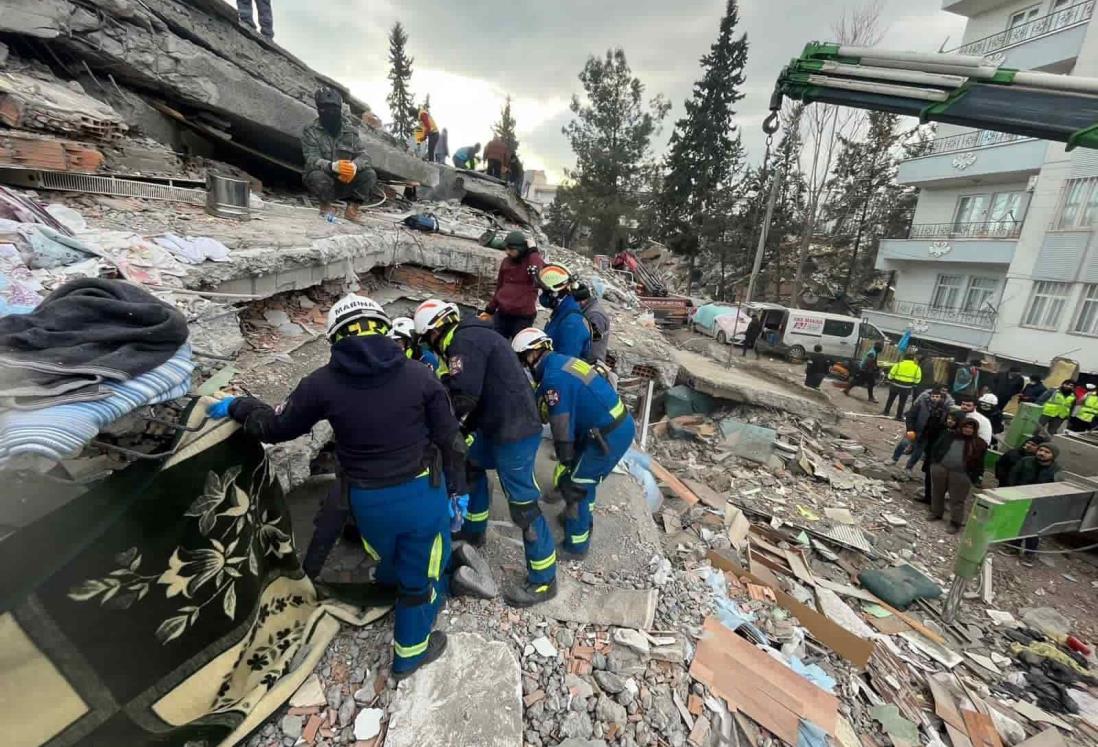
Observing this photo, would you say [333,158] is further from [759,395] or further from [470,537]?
[759,395]

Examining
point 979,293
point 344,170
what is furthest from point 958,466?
point 979,293

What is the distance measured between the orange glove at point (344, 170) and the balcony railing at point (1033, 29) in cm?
1471

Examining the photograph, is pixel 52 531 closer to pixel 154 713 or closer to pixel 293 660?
pixel 154 713

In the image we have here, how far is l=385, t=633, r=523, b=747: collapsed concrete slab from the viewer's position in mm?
1972

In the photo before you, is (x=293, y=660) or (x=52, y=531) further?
(x=293, y=660)

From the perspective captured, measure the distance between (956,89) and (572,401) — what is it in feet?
15.8

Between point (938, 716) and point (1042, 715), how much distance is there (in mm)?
1000

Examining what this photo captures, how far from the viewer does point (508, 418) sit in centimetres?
271

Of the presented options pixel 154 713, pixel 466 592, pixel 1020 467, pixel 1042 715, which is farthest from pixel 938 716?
pixel 154 713

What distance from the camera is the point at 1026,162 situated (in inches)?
550

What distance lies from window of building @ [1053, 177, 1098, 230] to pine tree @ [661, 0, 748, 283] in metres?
12.9

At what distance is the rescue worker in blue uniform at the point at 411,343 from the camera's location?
289cm

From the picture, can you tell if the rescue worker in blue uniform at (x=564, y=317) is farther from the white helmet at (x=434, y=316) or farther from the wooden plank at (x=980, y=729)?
the wooden plank at (x=980, y=729)

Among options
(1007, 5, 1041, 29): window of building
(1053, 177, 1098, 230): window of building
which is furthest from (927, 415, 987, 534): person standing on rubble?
(1007, 5, 1041, 29): window of building
